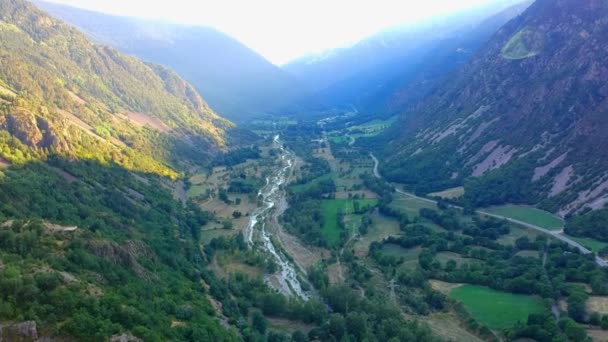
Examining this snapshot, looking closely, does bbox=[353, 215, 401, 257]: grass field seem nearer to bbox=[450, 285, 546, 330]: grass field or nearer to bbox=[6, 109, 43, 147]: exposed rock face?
bbox=[450, 285, 546, 330]: grass field

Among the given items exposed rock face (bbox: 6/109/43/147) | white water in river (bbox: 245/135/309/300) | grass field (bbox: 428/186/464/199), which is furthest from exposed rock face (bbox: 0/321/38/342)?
grass field (bbox: 428/186/464/199)

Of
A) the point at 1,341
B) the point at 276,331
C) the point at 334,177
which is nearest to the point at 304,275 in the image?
the point at 276,331

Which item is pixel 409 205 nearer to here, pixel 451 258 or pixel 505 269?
Answer: pixel 451 258

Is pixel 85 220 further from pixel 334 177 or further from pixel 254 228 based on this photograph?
pixel 334 177

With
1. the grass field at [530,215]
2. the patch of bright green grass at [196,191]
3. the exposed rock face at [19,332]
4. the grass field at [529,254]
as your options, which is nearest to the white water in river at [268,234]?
the patch of bright green grass at [196,191]

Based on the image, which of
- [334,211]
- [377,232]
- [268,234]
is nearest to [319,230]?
[268,234]
